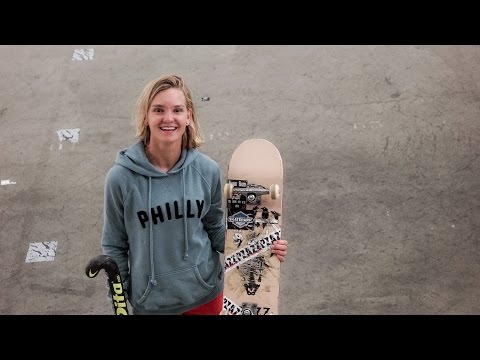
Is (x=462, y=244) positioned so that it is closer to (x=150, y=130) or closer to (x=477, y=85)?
(x=477, y=85)

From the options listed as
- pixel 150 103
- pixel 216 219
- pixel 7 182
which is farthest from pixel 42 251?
pixel 150 103

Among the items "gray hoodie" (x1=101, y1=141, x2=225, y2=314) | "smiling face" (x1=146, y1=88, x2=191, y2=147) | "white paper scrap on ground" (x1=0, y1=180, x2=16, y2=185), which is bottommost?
"gray hoodie" (x1=101, y1=141, x2=225, y2=314)

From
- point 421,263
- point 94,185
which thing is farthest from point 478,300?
point 94,185

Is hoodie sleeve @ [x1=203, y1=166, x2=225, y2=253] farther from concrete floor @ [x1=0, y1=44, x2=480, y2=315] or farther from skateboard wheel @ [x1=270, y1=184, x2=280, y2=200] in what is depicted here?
concrete floor @ [x1=0, y1=44, x2=480, y2=315]

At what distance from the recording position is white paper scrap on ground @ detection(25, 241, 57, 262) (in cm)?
353

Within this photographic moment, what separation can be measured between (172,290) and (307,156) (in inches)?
91.7

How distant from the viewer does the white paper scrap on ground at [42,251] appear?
11.6ft

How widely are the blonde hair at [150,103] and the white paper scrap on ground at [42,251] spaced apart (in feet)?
6.11

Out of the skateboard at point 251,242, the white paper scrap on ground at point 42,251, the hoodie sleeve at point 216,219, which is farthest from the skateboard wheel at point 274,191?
the white paper scrap on ground at point 42,251

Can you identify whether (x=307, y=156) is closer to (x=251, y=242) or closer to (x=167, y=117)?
(x=251, y=242)

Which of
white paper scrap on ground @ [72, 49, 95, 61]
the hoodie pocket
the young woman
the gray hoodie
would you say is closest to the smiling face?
the young woman

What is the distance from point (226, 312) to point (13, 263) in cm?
180

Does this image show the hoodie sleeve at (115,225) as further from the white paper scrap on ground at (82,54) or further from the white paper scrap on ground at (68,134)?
the white paper scrap on ground at (82,54)

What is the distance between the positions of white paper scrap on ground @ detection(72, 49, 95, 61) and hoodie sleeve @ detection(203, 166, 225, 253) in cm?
343
